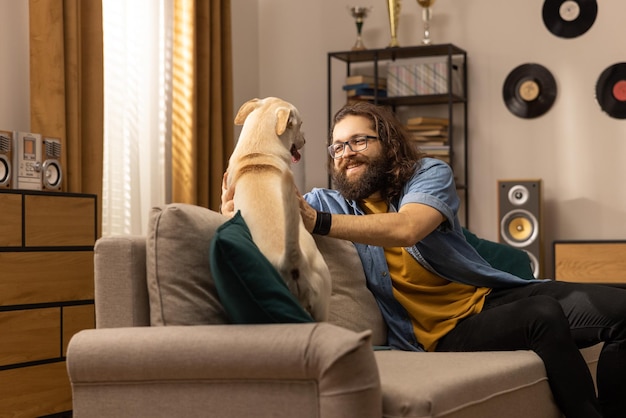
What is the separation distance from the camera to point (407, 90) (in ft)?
19.5

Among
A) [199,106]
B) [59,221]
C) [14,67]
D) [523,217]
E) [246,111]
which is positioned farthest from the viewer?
[523,217]

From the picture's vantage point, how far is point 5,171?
3.77 meters

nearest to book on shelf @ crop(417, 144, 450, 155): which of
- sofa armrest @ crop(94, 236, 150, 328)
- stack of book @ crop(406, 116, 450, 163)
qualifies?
stack of book @ crop(406, 116, 450, 163)

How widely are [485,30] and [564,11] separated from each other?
533 mm

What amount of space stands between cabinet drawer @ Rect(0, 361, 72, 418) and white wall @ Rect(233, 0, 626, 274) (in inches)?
109

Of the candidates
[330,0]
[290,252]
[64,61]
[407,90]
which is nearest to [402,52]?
[407,90]

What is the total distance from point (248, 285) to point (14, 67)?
113 inches

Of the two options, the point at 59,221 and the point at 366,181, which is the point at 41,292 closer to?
the point at 59,221

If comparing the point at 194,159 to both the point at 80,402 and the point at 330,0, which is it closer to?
the point at 330,0

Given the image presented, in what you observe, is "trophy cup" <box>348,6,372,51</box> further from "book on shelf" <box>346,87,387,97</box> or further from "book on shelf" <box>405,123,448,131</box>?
"book on shelf" <box>405,123,448,131</box>

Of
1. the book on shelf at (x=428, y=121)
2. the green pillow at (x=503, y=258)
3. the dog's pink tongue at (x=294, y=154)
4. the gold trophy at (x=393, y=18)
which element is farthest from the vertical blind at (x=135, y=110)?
the dog's pink tongue at (x=294, y=154)

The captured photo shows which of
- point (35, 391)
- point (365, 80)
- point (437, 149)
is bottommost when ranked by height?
point (35, 391)

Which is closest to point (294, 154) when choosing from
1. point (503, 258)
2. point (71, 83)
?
point (503, 258)

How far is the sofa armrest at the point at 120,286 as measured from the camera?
2047 mm
